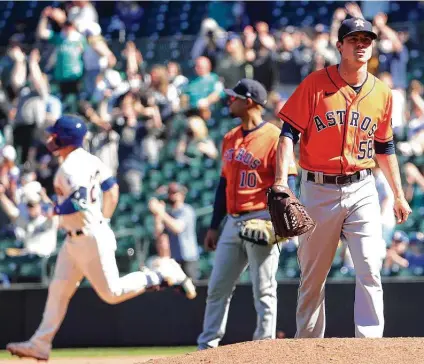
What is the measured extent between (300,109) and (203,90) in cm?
619

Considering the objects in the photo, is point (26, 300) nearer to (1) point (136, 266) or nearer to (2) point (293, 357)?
(1) point (136, 266)

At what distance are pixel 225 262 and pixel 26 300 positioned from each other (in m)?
4.00

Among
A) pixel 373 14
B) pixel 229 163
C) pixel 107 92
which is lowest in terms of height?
pixel 229 163

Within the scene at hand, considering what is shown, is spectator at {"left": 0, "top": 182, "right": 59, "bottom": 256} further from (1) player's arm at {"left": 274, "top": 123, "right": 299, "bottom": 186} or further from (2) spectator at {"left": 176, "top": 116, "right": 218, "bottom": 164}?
(1) player's arm at {"left": 274, "top": 123, "right": 299, "bottom": 186}

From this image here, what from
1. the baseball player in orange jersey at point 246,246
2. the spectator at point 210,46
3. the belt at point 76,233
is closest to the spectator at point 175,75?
the spectator at point 210,46

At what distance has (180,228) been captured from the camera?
10.8 m

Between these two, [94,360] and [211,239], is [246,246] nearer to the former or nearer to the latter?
[211,239]

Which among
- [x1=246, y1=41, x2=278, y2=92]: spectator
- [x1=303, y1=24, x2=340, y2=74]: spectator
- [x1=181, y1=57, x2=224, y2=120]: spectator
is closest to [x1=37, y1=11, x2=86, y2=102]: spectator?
[x1=181, y1=57, x2=224, y2=120]: spectator

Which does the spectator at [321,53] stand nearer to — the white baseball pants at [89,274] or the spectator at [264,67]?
the spectator at [264,67]

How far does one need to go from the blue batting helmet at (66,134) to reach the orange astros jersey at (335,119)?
209cm

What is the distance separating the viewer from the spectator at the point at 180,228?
10.7 m

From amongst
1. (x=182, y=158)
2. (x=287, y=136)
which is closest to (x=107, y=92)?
(x=182, y=158)

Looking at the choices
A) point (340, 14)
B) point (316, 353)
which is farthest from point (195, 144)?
point (316, 353)

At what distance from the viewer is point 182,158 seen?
11.4 m
